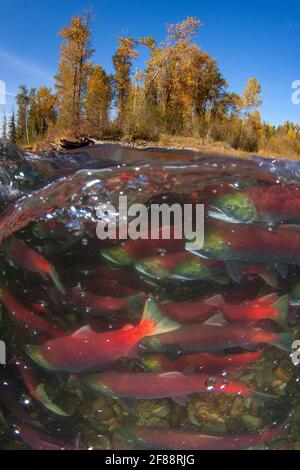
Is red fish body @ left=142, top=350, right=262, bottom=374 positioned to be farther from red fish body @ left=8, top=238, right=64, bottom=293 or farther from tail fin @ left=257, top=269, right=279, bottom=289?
red fish body @ left=8, top=238, right=64, bottom=293

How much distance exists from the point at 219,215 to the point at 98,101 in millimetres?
25173

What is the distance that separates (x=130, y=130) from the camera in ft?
74.3

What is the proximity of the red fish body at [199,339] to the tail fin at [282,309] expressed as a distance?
0.91 ft

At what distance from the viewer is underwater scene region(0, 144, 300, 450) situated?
2.70 meters

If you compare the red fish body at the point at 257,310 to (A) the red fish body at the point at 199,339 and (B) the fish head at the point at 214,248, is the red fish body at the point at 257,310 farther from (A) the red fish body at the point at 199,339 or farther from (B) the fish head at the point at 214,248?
(B) the fish head at the point at 214,248

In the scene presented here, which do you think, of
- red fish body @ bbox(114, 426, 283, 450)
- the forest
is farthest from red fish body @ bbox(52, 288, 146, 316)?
the forest

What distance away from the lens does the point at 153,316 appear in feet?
8.55

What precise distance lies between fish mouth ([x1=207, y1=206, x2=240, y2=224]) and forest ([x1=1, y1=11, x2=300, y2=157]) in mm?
15222

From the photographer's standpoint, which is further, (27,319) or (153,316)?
(27,319)

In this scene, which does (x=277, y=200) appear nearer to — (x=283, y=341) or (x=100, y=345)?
(x=283, y=341)

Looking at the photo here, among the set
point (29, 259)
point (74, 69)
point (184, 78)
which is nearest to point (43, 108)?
point (74, 69)

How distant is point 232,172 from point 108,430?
6.44 feet

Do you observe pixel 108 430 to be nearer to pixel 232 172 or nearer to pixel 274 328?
pixel 274 328
